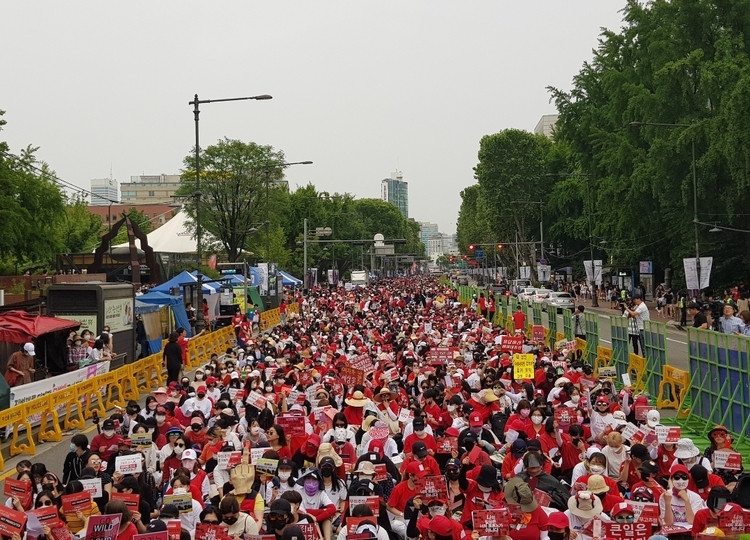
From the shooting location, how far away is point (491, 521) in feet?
23.5

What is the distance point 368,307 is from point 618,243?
2216 centimetres

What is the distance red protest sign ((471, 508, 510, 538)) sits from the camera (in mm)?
7145

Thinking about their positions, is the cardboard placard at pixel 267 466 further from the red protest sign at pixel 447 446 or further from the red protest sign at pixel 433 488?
the red protest sign at pixel 447 446

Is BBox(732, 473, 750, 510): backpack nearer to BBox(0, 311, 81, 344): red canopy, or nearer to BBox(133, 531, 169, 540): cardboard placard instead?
BBox(133, 531, 169, 540): cardboard placard

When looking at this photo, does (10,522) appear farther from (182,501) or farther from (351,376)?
(351,376)

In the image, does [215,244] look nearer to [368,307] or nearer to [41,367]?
[368,307]

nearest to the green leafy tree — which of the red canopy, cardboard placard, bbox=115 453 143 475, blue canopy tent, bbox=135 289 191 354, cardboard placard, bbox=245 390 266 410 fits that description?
blue canopy tent, bbox=135 289 191 354

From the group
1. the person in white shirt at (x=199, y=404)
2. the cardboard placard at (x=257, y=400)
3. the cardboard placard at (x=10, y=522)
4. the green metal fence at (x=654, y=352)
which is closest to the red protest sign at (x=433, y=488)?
the cardboard placard at (x=10, y=522)

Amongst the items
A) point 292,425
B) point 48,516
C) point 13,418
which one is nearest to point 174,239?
point 13,418

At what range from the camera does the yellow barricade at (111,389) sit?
820 inches

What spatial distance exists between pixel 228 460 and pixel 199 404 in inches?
177

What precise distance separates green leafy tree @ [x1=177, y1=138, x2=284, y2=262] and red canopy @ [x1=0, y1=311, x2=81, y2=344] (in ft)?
145

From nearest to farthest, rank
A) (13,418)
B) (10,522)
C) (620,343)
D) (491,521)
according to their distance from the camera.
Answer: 1. (491,521)
2. (10,522)
3. (13,418)
4. (620,343)

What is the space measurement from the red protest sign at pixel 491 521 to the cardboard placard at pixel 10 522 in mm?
3636
